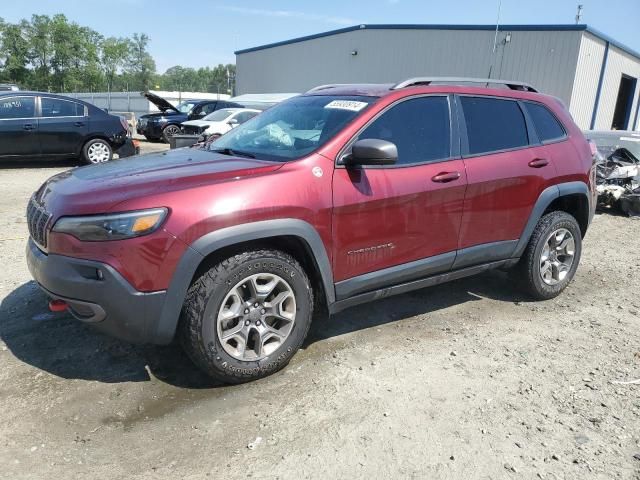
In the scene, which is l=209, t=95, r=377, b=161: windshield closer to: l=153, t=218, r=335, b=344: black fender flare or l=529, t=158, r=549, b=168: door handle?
l=153, t=218, r=335, b=344: black fender flare

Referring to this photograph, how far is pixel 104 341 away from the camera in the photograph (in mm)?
3586

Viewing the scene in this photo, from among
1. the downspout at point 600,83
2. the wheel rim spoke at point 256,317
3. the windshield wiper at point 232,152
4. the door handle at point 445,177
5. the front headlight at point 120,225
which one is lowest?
the wheel rim spoke at point 256,317

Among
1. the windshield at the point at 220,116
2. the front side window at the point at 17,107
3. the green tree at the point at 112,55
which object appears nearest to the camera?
the front side window at the point at 17,107

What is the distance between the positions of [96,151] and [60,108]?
1087mm

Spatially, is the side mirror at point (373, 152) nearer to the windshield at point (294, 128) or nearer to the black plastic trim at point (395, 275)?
the windshield at point (294, 128)

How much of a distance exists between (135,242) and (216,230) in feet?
1.37

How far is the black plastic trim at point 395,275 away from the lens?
3.39 m

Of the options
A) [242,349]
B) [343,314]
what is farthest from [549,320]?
[242,349]

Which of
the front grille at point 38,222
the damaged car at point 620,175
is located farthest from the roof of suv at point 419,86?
the damaged car at point 620,175

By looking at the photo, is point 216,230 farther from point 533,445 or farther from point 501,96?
point 501,96

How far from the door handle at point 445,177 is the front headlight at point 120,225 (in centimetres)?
191

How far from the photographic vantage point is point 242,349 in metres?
3.07

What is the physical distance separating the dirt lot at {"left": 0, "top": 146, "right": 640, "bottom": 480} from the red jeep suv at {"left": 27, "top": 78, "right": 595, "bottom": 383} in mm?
371

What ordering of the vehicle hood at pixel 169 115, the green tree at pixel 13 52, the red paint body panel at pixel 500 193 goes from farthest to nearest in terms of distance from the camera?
the green tree at pixel 13 52 → the vehicle hood at pixel 169 115 → the red paint body panel at pixel 500 193
